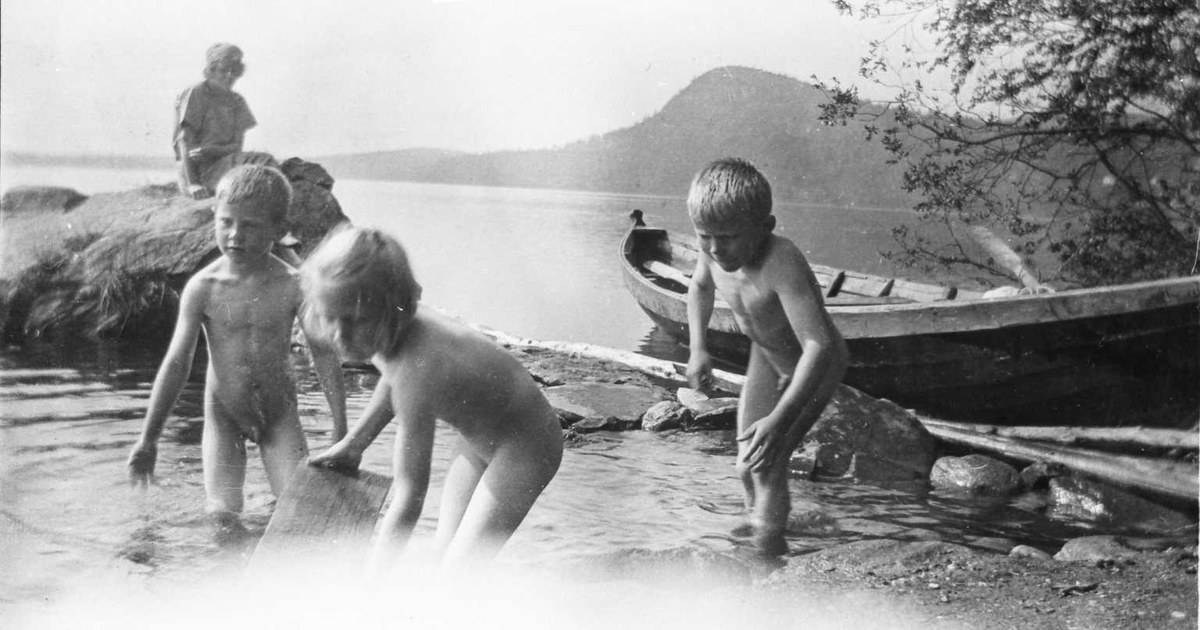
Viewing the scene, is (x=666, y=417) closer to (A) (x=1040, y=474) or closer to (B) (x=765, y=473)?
(B) (x=765, y=473)

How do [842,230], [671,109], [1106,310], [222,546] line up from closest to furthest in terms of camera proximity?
[222,546] → [671,109] → [1106,310] → [842,230]

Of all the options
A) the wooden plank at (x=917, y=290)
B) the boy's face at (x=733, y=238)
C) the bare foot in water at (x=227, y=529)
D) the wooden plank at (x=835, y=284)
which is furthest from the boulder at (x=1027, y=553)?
the wooden plank at (x=835, y=284)

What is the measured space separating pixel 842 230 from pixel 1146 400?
5.44ft

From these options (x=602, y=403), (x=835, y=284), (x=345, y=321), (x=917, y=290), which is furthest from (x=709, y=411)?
(x=835, y=284)

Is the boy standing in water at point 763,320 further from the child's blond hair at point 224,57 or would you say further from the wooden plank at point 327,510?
the child's blond hair at point 224,57

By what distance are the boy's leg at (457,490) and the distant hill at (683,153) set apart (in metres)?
1.38

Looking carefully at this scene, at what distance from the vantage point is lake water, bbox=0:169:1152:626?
130 inches

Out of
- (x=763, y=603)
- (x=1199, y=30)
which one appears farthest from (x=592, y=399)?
(x=1199, y=30)

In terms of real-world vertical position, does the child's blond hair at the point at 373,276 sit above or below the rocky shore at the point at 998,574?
above

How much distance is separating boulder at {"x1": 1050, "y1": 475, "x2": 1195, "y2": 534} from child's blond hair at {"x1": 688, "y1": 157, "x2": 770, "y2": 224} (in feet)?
7.06

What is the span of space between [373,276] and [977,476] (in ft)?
10.5

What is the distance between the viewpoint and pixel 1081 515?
424 cm

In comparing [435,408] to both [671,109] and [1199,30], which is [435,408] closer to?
[671,109]

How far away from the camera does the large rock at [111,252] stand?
182 inches
